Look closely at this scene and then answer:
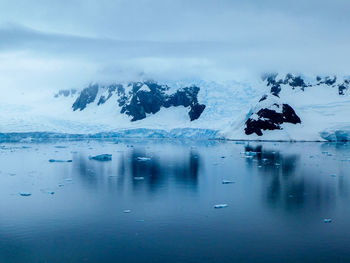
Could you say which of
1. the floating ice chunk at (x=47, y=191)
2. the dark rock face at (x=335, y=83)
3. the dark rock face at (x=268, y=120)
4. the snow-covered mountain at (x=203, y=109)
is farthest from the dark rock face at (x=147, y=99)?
the floating ice chunk at (x=47, y=191)

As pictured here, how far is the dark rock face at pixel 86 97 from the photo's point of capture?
108812mm

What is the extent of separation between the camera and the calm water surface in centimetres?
893

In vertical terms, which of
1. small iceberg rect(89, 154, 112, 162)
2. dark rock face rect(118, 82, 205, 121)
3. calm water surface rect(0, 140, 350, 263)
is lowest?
calm water surface rect(0, 140, 350, 263)

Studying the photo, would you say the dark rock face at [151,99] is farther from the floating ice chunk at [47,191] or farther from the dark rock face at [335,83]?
the floating ice chunk at [47,191]

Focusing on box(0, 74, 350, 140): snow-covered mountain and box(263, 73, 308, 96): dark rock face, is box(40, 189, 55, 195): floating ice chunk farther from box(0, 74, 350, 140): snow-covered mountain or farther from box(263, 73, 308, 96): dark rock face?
box(263, 73, 308, 96): dark rock face

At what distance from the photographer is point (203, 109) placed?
8100cm

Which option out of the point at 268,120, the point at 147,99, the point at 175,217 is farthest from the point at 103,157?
the point at 147,99

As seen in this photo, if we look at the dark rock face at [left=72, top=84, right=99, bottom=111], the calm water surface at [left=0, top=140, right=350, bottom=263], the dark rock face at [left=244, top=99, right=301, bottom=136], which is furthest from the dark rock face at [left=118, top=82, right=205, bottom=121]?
the calm water surface at [left=0, top=140, right=350, bottom=263]

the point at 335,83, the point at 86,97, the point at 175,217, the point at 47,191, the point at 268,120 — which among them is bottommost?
the point at 175,217

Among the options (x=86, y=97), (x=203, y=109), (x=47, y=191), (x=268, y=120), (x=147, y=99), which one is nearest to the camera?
(x=47, y=191)

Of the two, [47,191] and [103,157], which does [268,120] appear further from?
[47,191]

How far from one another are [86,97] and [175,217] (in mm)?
102502

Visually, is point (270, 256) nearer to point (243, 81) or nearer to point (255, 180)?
point (255, 180)

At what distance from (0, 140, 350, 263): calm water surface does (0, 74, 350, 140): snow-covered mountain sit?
125 ft
